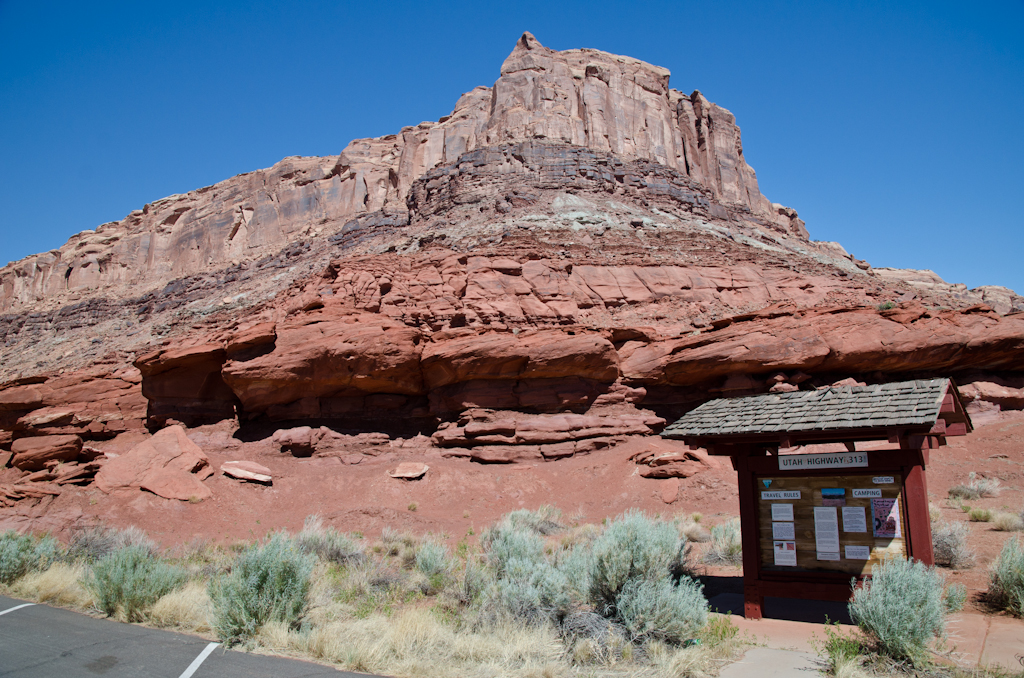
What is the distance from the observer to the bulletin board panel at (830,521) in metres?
7.74

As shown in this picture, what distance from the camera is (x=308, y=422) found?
74.3 ft

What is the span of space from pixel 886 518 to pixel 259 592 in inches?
319

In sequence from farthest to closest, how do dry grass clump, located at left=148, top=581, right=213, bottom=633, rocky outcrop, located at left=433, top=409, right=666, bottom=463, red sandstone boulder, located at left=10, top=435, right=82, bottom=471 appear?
1. rocky outcrop, located at left=433, top=409, right=666, bottom=463
2. red sandstone boulder, located at left=10, top=435, right=82, bottom=471
3. dry grass clump, located at left=148, top=581, right=213, bottom=633

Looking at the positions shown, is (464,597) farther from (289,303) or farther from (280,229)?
(280,229)

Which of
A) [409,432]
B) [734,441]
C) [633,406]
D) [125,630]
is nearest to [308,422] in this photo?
[409,432]

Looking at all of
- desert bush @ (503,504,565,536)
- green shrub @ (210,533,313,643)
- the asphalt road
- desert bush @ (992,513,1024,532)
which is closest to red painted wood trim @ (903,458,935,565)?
desert bush @ (992,513,1024,532)

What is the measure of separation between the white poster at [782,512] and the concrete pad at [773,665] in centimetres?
199

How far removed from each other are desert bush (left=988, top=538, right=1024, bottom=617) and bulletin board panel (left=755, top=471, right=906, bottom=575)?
142 centimetres

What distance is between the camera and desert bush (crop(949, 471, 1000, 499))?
50.4ft

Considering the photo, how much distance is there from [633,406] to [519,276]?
27.5 ft

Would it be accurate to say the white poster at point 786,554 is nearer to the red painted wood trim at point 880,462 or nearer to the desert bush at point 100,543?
the red painted wood trim at point 880,462

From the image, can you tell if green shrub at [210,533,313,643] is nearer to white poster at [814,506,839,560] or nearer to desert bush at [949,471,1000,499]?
white poster at [814,506,839,560]

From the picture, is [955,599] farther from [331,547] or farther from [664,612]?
[331,547]

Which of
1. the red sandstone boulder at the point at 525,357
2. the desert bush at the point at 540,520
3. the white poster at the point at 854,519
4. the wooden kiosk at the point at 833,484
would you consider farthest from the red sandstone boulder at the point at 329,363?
the white poster at the point at 854,519
